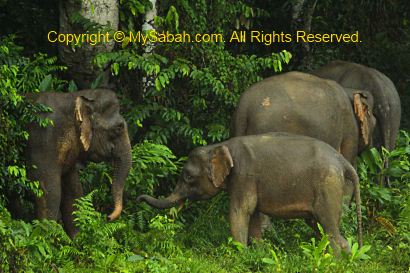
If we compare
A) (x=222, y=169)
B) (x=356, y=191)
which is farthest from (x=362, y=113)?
(x=222, y=169)

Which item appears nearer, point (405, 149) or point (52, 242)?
point (52, 242)

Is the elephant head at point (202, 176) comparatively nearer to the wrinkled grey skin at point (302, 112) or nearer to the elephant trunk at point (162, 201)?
the elephant trunk at point (162, 201)

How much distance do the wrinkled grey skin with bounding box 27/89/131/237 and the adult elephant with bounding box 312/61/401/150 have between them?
11.8 ft

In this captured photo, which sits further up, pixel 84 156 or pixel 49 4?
pixel 49 4

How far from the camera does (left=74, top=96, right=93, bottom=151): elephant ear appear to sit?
10008 mm

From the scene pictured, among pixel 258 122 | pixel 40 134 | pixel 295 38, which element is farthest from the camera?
pixel 295 38

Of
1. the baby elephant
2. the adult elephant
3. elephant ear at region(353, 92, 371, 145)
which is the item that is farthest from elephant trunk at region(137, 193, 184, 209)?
the adult elephant

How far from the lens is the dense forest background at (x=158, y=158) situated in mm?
9297

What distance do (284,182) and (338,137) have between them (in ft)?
4.84

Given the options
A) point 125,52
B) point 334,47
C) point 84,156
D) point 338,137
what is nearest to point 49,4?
point 125,52

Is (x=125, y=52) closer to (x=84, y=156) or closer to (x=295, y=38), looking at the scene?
(x=84, y=156)

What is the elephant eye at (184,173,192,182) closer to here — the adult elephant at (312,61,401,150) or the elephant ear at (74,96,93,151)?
the elephant ear at (74,96,93,151)

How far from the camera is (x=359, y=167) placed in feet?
39.4

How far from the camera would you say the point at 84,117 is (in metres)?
10.1
